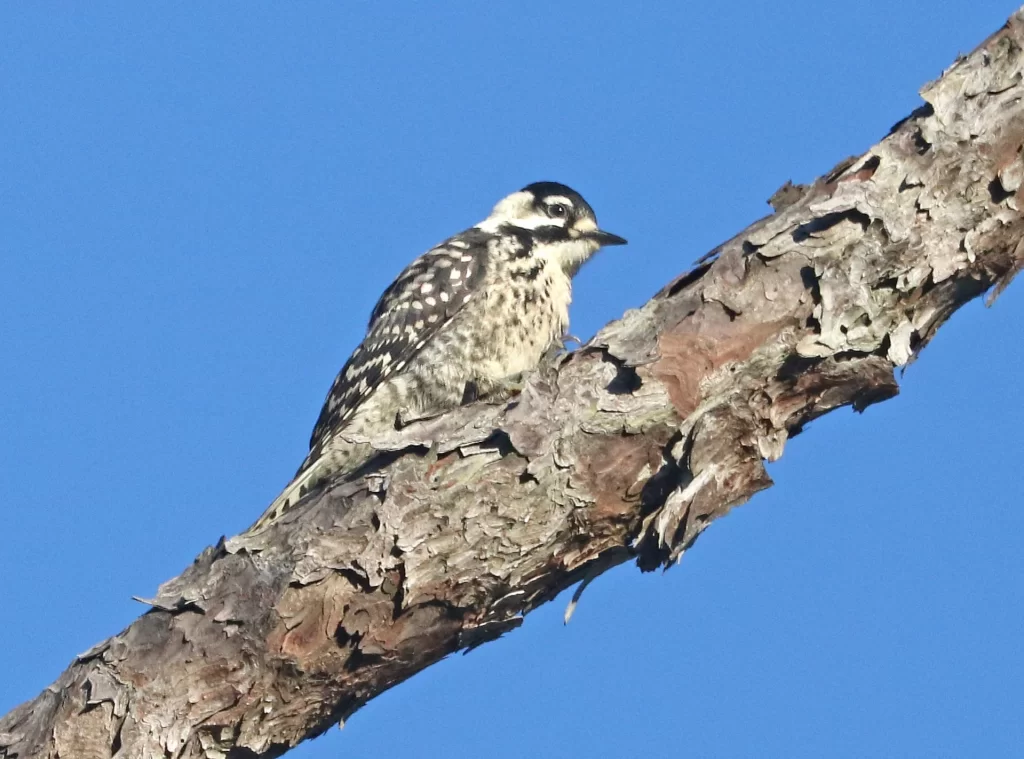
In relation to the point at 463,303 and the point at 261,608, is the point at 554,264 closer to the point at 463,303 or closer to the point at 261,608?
the point at 463,303

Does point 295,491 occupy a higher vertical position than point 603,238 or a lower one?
lower

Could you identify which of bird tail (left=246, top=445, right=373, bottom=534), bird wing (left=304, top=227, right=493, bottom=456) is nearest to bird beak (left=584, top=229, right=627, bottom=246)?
bird wing (left=304, top=227, right=493, bottom=456)

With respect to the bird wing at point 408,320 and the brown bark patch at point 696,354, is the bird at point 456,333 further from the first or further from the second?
the brown bark patch at point 696,354

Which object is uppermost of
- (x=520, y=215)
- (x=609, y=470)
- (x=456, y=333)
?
(x=520, y=215)

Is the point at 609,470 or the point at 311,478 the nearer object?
the point at 609,470

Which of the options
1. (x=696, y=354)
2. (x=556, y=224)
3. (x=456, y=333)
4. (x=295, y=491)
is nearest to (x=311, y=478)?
(x=295, y=491)

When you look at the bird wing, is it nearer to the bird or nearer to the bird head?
the bird

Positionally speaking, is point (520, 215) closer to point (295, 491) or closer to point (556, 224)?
point (556, 224)

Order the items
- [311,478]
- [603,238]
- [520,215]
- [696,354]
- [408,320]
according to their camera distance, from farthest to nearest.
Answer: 1. [520,215]
2. [603,238]
3. [408,320]
4. [311,478]
5. [696,354]

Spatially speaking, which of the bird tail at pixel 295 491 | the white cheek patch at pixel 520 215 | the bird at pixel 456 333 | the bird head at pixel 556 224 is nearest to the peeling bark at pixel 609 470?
the bird tail at pixel 295 491
